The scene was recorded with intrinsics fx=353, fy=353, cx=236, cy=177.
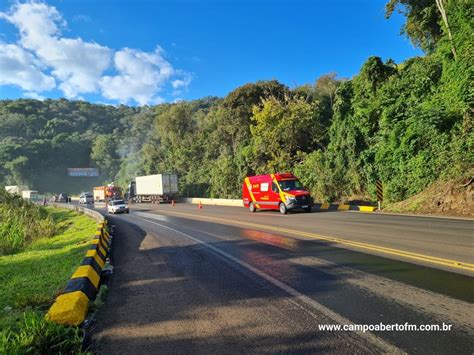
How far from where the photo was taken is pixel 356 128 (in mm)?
27750

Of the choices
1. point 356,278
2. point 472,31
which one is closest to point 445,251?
point 356,278

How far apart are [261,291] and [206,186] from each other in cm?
4792

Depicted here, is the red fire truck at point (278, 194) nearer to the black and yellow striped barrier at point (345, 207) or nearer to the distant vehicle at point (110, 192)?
the black and yellow striped barrier at point (345, 207)

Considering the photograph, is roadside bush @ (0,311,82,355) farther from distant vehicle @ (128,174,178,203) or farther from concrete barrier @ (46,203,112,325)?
distant vehicle @ (128,174,178,203)

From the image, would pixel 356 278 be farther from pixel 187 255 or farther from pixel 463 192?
pixel 463 192

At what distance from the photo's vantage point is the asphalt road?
12.8 ft

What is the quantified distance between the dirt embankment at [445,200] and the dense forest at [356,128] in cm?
68

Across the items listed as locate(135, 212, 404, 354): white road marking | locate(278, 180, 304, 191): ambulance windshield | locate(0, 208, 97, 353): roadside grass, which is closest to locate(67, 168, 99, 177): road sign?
locate(278, 180, 304, 191): ambulance windshield

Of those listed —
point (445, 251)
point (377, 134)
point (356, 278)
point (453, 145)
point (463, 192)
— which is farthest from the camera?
point (377, 134)

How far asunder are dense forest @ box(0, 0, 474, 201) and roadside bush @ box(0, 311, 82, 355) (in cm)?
1930

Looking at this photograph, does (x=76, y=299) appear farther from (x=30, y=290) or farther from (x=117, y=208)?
(x=117, y=208)

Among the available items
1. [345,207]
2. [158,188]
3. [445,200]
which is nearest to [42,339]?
[445,200]

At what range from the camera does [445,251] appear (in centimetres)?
807

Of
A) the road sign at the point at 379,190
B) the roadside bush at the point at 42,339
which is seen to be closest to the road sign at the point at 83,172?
the road sign at the point at 379,190
